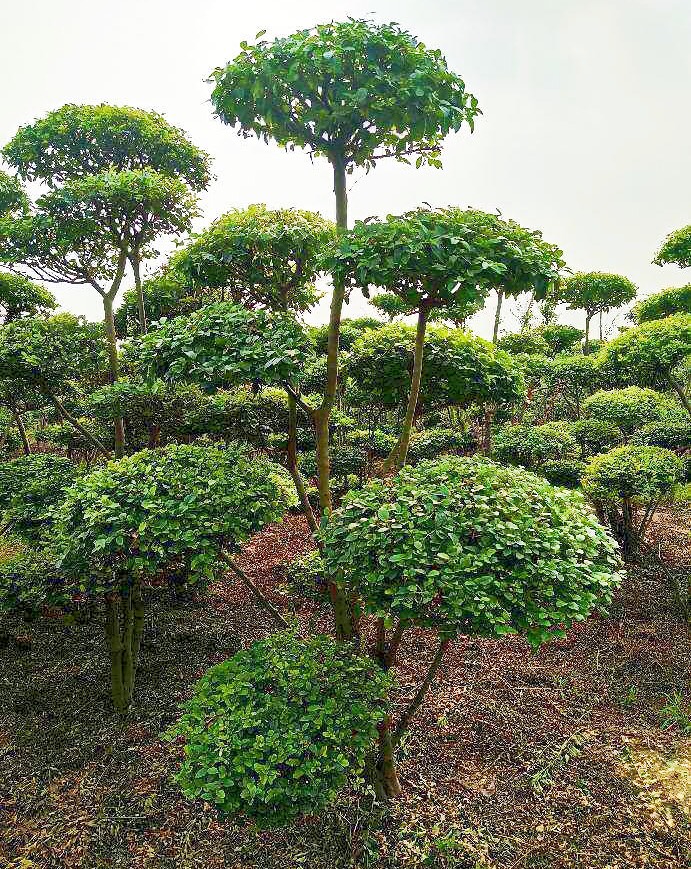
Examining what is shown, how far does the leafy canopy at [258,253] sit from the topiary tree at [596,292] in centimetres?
1282

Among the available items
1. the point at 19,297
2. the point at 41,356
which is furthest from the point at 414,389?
the point at 19,297

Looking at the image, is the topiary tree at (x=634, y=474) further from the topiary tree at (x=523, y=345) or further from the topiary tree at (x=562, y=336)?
the topiary tree at (x=562, y=336)

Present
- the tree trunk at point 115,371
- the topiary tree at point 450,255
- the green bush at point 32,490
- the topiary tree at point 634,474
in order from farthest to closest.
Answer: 1. the topiary tree at point 634,474
2. the tree trunk at point 115,371
3. the green bush at point 32,490
4. the topiary tree at point 450,255

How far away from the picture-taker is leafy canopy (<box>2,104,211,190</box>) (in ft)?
18.0

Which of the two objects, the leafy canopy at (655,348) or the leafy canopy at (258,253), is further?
the leafy canopy at (655,348)

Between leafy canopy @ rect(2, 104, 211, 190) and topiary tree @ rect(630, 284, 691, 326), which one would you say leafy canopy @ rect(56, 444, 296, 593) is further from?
topiary tree @ rect(630, 284, 691, 326)

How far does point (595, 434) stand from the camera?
339 inches

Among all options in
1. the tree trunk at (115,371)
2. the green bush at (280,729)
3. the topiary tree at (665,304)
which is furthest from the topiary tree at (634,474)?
the tree trunk at (115,371)

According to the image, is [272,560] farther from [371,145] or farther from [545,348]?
[545,348]

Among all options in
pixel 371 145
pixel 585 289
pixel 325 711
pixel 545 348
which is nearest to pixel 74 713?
pixel 325 711

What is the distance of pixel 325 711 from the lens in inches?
120

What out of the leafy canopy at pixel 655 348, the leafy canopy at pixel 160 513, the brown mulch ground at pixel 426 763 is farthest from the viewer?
the leafy canopy at pixel 655 348

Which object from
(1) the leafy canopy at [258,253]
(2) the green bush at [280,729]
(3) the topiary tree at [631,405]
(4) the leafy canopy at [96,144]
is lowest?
(2) the green bush at [280,729]

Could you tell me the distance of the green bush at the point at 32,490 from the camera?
4.95m
